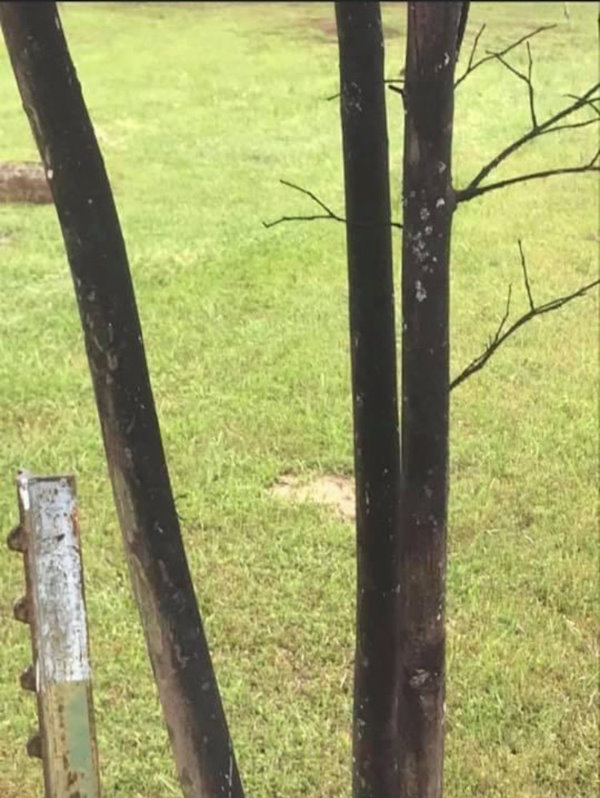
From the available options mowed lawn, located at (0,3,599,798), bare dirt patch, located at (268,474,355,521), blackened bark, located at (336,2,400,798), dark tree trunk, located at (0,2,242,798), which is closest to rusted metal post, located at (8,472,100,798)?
dark tree trunk, located at (0,2,242,798)

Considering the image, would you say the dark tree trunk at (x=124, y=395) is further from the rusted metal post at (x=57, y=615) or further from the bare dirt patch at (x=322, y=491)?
the bare dirt patch at (x=322, y=491)

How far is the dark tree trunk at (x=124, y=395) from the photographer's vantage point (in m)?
1.37

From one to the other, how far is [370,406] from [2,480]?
102 inches

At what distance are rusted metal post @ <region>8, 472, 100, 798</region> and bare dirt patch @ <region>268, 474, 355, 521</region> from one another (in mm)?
2289

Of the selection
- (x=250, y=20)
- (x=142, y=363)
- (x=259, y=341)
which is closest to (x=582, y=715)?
(x=142, y=363)

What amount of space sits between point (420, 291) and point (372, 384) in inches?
7.2

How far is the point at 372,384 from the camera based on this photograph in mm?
1635

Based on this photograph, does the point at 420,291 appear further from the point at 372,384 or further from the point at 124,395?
the point at 124,395

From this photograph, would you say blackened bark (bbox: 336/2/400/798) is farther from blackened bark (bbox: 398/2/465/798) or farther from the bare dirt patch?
the bare dirt patch

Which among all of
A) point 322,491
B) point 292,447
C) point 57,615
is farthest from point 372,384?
point 292,447

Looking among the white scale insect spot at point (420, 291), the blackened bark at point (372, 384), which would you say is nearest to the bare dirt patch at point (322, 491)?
the blackened bark at point (372, 384)

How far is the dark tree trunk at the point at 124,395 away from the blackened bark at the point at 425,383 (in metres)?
0.25

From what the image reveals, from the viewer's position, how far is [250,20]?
12445 mm

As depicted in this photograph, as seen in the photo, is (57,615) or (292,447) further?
(292,447)
